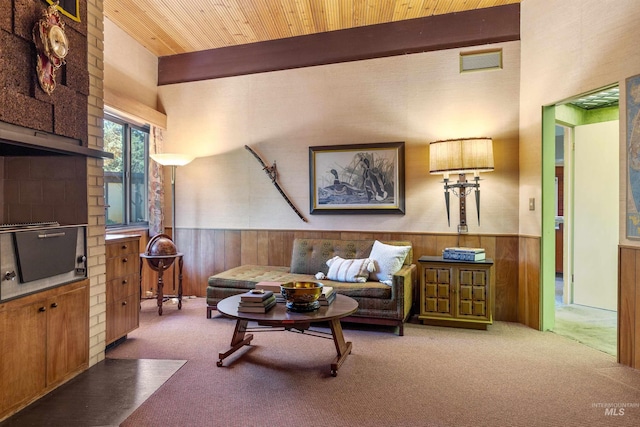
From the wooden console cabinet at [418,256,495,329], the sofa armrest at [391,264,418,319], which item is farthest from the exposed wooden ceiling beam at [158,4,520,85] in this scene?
the sofa armrest at [391,264,418,319]

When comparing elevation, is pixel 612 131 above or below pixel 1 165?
above

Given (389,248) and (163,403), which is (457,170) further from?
(163,403)

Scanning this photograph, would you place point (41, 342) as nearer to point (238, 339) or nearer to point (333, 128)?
point (238, 339)

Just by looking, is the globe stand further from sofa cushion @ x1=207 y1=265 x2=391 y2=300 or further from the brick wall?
the brick wall

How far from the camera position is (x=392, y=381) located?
2521 millimetres

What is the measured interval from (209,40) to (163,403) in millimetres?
4048

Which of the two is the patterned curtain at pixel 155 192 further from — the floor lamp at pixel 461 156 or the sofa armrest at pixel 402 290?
the floor lamp at pixel 461 156

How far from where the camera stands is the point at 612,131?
4.32 m

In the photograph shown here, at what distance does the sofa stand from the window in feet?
5.17

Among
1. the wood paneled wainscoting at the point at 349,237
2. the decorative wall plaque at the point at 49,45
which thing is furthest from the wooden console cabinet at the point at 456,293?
the decorative wall plaque at the point at 49,45

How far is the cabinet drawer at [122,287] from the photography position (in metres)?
3.05

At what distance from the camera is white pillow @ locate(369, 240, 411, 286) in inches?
144

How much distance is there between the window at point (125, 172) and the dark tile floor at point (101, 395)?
217 centimetres

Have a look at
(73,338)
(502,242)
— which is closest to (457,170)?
(502,242)
